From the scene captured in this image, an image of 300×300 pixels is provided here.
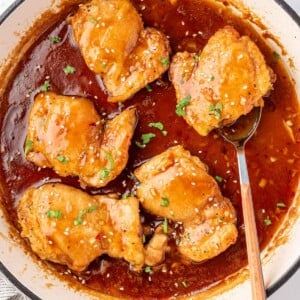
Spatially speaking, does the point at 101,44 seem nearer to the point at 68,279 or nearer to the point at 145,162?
the point at 145,162

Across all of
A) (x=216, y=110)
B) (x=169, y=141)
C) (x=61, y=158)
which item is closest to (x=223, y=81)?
(x=216, y=110)

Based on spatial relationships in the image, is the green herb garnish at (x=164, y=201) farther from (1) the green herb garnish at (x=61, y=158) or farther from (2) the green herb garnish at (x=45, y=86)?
(2) the green herb garnish at (x=45, y=86)

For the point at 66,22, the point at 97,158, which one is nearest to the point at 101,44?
the point at 66,22

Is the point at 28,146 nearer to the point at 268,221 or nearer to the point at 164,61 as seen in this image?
the point at 164,61

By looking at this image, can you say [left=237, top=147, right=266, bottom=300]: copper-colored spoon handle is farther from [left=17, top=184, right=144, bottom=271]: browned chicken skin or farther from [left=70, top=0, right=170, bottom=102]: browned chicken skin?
[left=70, top=0, right=170, bottom=102]: browned chicken skin

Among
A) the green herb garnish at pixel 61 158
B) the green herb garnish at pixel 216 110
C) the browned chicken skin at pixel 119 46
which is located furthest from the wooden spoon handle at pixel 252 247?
the green herb garnish at pixel 61 158
